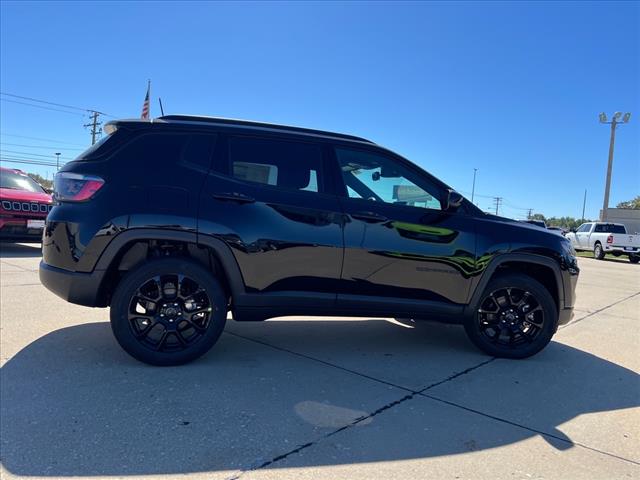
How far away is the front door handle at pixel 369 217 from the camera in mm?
4004

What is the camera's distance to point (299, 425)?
296 cm

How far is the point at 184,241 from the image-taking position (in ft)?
12.1

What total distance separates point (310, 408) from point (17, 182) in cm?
989

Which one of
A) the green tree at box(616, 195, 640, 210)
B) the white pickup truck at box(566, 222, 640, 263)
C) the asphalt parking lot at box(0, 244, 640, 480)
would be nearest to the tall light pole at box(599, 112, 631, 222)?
the white pickup truck at box(566, 222, 640, 263)

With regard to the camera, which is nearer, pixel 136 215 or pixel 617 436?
pixel 617 436

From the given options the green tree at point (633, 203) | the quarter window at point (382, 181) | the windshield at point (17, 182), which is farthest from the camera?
the green tree at point (633, 203)

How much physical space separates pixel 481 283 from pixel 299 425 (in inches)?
84.5

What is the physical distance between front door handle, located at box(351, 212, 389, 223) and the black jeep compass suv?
1 cm

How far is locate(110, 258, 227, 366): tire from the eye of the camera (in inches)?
144

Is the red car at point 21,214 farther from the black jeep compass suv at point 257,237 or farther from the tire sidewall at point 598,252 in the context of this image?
the tire sidewall at point 598,252

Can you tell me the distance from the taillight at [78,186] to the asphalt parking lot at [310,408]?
4.20 feet

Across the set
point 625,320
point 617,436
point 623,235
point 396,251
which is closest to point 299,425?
point 396,251

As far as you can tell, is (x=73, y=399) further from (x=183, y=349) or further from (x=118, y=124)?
(x=118, y=124)

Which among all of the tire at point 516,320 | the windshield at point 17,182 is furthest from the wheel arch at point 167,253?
the windshield at point 17,182
